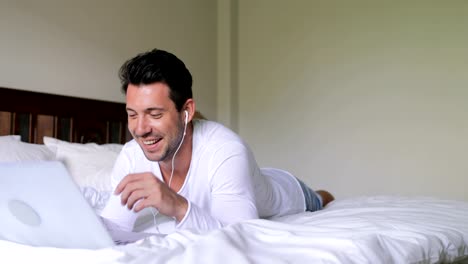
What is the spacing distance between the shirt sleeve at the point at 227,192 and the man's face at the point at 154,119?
0.44 feet

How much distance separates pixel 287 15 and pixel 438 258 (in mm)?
3096

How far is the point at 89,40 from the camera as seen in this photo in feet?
9.43

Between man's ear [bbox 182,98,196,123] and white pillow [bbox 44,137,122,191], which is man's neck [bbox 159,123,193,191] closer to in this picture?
man's ear [bbox 182,98,196,123]

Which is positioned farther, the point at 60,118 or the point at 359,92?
the point at 359,92

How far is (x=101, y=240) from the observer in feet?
2.80

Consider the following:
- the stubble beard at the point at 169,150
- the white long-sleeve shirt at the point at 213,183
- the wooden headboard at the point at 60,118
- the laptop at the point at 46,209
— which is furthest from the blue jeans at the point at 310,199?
the wooden headboard at the point at 60,118

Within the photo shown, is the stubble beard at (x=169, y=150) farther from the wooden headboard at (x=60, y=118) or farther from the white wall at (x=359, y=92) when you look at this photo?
the white wall at (x=359, y=92)

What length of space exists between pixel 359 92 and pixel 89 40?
1919 millimetres

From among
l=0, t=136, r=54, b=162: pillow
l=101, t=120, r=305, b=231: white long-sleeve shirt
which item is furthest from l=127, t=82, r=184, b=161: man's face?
l=0, t=136, r=54, b=162: pillow

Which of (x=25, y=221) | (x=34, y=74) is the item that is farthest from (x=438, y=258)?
(x=34, y=74)

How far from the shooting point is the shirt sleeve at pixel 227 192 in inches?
44.2

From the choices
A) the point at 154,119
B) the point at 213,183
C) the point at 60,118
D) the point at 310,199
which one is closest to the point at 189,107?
the point at 154,119

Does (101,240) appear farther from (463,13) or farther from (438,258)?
(463,13)

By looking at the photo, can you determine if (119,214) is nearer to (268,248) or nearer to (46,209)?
(46,209)
